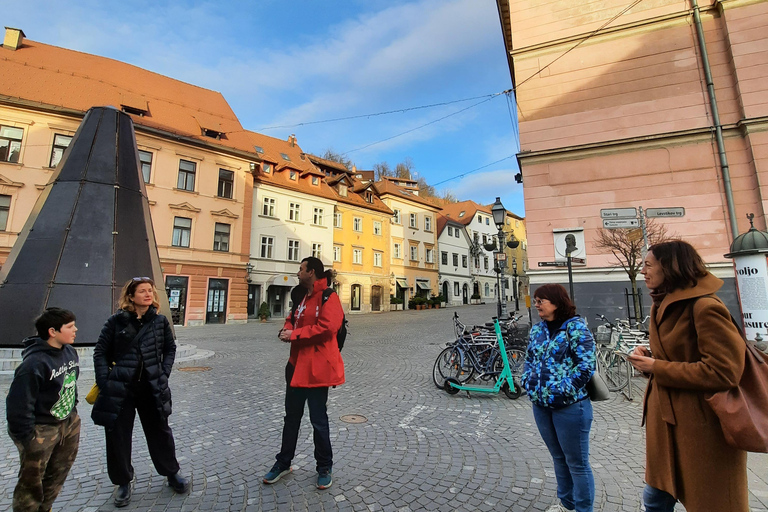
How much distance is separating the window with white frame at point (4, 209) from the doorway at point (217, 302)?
1008cm

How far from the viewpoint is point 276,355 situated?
35.2ft

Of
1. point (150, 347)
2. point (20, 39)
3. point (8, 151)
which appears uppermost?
point (20, 39)

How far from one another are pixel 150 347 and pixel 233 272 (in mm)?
23612

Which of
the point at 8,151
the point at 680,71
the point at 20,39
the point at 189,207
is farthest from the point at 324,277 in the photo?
the point at 20,39

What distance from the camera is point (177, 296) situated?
22.7 m

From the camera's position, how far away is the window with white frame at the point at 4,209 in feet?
64.6

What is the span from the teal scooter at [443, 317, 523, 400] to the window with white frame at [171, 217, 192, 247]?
21.8 metres

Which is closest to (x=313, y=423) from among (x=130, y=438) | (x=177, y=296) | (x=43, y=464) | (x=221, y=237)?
(x=130, y=438)

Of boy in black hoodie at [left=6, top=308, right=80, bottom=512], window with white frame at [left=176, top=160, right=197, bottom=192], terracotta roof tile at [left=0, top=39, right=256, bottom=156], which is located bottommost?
boy in black hoodie at [left=6, top=308, right=80, bottom=512]

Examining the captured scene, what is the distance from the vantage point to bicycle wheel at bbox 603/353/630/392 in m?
6.36

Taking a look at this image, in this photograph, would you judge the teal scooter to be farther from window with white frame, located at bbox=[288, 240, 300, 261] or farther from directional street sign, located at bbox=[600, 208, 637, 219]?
window with white frame, located at bbox=[288, 240, 300, 261]

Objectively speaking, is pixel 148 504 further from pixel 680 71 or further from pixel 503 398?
pixel 680 71

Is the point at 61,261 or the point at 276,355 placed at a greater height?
the point at 61,261

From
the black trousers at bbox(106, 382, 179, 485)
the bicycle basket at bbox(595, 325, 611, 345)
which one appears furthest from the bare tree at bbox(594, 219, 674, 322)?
the black trousers at bbox(106, 382, 179, 485)
